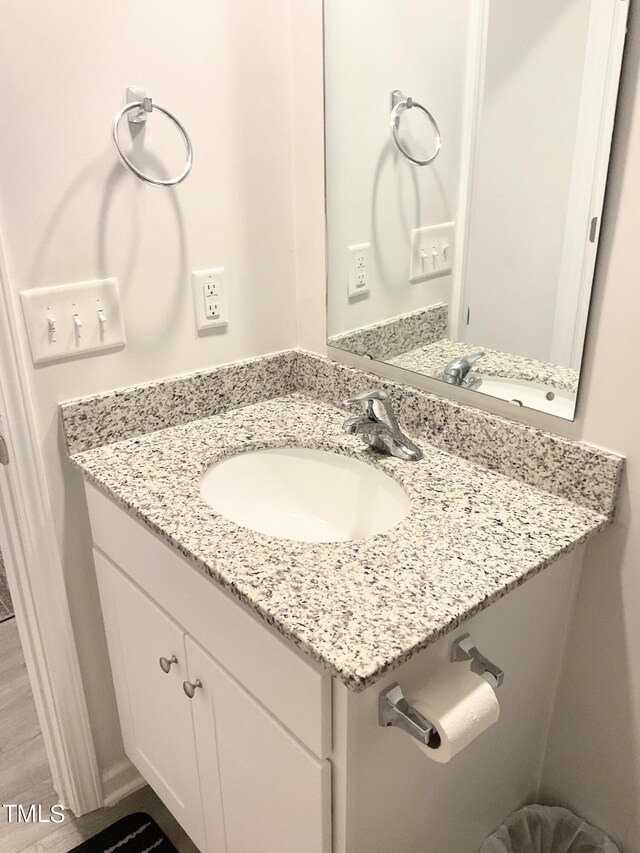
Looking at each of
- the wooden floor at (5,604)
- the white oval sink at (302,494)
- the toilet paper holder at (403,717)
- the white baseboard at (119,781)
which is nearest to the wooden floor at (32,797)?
the white baseboard at (119,781)

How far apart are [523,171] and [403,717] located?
2.60ft

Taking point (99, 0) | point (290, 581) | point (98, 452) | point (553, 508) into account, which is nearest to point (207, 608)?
point (290, 581)

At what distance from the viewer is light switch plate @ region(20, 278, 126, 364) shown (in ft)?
3.63

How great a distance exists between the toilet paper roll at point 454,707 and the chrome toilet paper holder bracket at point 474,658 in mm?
37

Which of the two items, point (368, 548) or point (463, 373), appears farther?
point (463, 373)

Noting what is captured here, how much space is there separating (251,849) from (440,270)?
3.31 feet

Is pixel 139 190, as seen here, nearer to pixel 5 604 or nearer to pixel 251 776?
pixel 251 776

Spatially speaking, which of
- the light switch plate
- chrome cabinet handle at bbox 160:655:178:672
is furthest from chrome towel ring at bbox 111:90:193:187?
chrome cabinet handle at bbox 160:655:178:672

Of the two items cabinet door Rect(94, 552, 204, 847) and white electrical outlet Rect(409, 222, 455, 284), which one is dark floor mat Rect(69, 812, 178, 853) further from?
white electrical outlet Rect(409, 222, 455, 284)

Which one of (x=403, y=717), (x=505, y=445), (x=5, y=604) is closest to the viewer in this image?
(x=403, y=717)

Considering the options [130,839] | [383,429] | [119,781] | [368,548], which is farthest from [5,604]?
[368,548]

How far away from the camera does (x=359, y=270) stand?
1344 mm

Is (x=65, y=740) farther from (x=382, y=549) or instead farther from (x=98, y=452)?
(x=382, y=549)

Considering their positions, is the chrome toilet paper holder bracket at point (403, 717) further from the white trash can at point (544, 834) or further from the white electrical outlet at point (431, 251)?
the white electrical outlet at point (431, 251)
